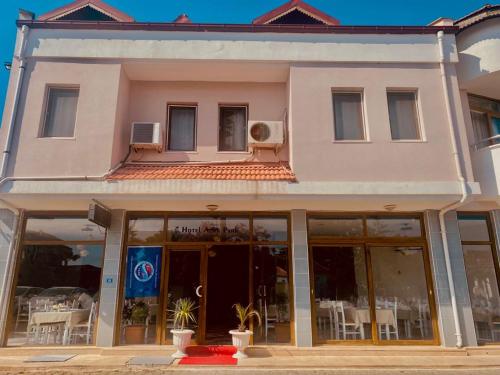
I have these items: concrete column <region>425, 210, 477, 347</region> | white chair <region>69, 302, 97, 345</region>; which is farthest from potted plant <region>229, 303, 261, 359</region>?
concrete column <region>425, 210, 477, 347</region>

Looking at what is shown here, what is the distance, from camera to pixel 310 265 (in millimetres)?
8922

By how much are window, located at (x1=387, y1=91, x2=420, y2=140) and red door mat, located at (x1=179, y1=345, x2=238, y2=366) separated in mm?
6310

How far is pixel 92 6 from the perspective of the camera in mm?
10492

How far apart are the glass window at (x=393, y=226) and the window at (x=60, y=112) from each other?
25.1ft

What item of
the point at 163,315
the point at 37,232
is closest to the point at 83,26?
the point at 37,232

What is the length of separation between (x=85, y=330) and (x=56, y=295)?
3.70 ft

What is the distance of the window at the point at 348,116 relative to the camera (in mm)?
9109

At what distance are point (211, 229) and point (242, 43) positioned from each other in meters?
4.74

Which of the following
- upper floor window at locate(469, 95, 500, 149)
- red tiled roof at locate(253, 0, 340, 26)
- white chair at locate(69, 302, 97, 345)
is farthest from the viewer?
red tiled roof at locate(253, 0, 340, 26)

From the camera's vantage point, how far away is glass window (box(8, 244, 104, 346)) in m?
8.54

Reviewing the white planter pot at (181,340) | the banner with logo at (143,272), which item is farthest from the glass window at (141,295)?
the white planter pot at (181,340)

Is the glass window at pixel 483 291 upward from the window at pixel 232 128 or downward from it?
downward

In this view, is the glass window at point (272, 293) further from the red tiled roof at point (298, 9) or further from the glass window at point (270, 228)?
the red tiled roof at point (298, 9)

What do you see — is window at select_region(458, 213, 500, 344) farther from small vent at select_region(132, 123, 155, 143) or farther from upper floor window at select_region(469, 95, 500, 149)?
small vent at select_region(132, 123, 155, 143)
